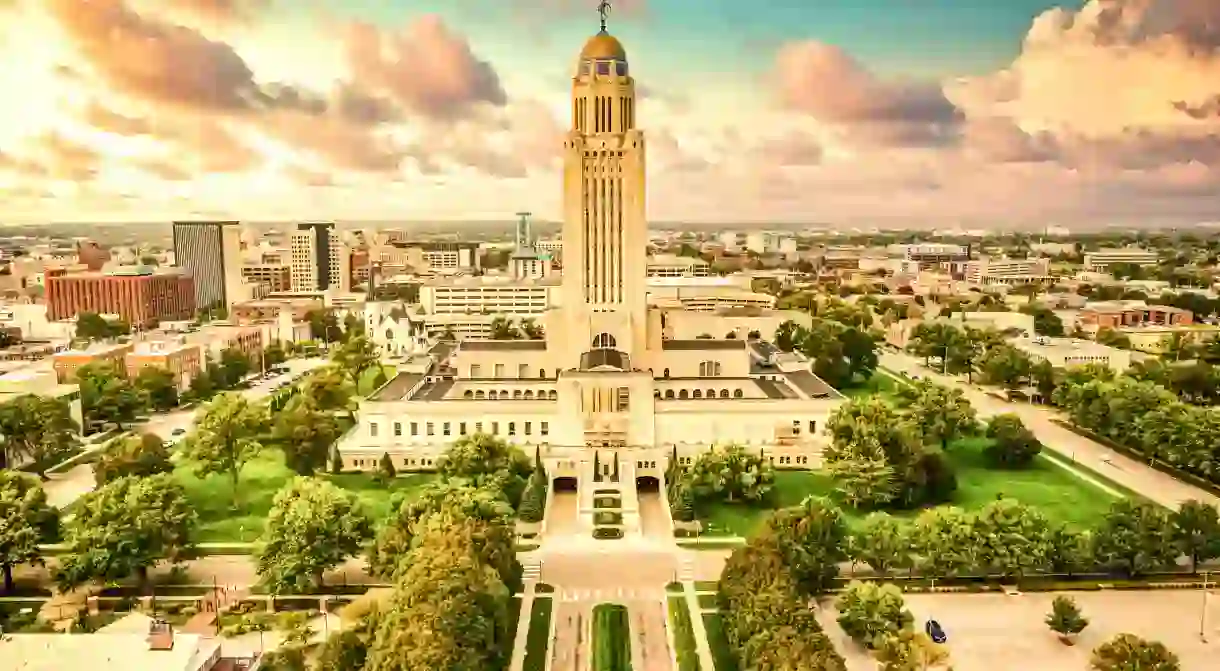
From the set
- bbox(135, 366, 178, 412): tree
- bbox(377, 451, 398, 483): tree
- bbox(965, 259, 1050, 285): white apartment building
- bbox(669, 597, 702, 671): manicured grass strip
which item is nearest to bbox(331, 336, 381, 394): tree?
bbox(135, 366, 178, 412): tree

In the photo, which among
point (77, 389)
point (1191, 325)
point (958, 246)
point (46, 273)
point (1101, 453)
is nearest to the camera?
point (1101, 453)

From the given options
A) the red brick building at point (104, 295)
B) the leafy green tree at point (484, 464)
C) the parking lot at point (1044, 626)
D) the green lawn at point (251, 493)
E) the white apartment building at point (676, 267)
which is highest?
the white apartment building at point (676, 267)

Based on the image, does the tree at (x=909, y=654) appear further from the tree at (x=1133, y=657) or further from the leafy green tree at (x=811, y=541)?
the leafy green tree at (x=811, y=541)

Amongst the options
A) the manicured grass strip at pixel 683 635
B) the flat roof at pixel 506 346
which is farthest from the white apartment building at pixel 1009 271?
the manicured grass strip at pixel 683 635

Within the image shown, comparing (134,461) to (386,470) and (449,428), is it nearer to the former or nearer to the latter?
(386,470)

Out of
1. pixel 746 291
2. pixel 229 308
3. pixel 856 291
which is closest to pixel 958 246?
pixel 856 291

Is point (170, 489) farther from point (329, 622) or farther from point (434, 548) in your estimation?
point (434, 548)
